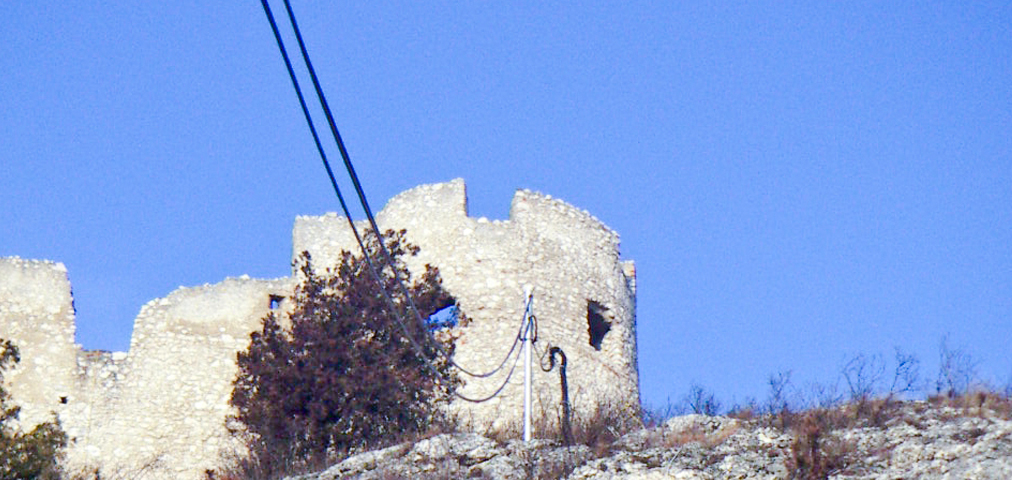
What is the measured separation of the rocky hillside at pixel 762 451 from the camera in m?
15.6

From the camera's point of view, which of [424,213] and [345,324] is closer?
[345,324]

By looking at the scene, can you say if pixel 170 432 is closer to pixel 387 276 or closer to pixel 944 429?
pixel 387 276

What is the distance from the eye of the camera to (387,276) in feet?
79.9

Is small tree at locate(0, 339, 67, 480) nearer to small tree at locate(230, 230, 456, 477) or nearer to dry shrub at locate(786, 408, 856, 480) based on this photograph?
small tree at locate(230, 230, 456, 477)

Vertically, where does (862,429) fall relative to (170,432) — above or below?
below

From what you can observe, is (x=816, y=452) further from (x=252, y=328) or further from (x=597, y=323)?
(x=252, y=328)

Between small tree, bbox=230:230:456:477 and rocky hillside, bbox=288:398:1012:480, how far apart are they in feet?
9.96

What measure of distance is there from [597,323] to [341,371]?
4.85 metres

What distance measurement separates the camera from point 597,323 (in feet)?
86.0

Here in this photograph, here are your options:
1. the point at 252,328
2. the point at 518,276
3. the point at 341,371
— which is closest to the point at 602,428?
the point at 341,371

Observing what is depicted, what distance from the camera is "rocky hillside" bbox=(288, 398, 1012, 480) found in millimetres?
15633

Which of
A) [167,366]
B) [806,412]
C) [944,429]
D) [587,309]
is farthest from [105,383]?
[944,429]

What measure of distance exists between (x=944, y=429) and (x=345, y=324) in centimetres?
949

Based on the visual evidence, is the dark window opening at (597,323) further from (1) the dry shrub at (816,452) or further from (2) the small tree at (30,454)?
(1) the dry shrub at (816,452)
